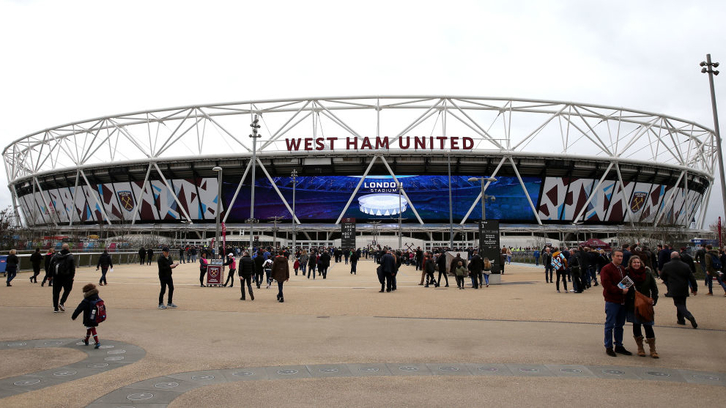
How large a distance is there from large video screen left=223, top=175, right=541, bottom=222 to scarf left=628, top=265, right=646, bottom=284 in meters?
56.2

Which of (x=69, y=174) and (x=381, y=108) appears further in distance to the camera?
(x=69, y=174)

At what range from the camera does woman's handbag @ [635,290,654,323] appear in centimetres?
749

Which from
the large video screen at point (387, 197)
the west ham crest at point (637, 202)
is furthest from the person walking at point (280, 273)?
the west ham crest at point (637, 202)

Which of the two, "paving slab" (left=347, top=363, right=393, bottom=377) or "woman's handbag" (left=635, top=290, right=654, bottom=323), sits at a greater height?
"woman's handbag" (left=635, top=290, right=654, bottom=323)

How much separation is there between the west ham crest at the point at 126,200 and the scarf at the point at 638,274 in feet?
232

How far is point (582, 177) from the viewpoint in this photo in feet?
210

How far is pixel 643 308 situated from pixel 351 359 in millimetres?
4462

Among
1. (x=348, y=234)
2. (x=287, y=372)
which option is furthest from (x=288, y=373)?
(x=348, y=234)

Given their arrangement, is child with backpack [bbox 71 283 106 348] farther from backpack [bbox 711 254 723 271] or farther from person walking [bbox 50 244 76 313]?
backpack [bbox 711 254 723 271]

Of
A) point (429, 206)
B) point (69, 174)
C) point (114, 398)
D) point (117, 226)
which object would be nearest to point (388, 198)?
point (429, 206)

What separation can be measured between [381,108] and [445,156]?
31.8 feet

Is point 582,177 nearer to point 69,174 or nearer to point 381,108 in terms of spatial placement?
point 381,108

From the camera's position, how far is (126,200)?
2726 inches

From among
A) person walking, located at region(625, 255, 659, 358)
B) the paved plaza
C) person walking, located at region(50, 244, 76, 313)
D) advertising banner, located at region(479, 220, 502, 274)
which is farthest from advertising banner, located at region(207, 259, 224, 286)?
person walking, located at region(625, 255, 659, 358)
